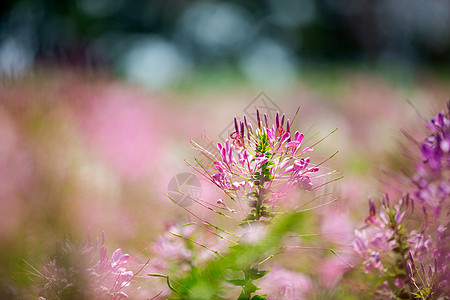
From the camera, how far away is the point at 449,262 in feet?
1.06

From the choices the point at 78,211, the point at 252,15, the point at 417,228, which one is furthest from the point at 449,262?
the point at 252,15

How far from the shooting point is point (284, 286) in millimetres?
381

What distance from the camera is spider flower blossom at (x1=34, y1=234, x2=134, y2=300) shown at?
312 millimetres

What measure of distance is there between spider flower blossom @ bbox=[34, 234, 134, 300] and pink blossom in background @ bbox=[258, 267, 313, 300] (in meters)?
0.13

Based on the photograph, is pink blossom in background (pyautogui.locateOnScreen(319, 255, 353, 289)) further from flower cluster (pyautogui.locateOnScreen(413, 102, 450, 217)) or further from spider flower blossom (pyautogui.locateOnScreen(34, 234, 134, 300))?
spider flower blossom (pyautogui.locateOnScreen(34, 234, 134, 300))

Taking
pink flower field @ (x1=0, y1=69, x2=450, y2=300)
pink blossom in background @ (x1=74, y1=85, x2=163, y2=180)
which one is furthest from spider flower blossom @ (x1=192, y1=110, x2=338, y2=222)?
pink blossom in background @ (x1=74, y1=85, x2=163, y2=180)

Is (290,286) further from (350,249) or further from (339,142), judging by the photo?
(339,142)

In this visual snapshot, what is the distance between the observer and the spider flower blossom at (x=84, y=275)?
1.02 feet

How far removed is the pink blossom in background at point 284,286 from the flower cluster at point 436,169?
0.46ft

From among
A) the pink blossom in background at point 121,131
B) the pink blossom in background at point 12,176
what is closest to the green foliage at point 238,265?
the pink blossom in background at point 12,176

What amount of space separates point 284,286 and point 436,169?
17 cm

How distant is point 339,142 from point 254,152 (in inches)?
35.2

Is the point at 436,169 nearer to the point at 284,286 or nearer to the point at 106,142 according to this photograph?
the point at 284,286

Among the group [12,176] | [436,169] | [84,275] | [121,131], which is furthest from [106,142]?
[436,169]
